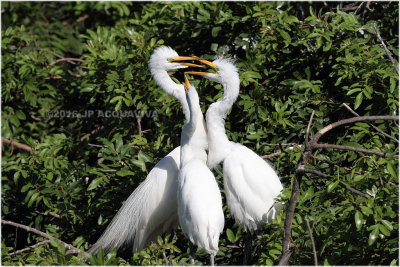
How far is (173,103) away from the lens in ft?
9.45

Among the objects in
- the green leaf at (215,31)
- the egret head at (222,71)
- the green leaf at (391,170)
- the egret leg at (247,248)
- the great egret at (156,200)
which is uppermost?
the green leaf at (215,31)

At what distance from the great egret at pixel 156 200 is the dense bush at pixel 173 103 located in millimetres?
106

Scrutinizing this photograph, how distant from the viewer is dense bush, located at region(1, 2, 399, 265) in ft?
8.39

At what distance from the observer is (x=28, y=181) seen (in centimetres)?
287

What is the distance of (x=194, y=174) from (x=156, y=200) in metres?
0.41

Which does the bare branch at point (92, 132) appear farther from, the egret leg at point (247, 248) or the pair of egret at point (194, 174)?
the egret leg at point (247, 248)

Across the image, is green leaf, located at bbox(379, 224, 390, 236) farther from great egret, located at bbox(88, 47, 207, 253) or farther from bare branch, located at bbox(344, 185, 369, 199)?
great egret, located at bbox(88, 47, 207, 253)

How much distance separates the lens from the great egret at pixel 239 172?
2.56 meters

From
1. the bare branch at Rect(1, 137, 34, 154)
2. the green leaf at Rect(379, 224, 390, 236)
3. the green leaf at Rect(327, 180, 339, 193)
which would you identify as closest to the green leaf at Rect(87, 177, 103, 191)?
the bare branch at Rect(1, 137, 34, 154)

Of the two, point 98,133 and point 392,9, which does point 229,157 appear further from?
point 392,9

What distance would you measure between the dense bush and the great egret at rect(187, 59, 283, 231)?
79 mm

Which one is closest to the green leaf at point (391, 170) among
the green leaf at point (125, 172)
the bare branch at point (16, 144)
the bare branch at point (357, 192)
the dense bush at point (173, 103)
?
the bare branch at point (357, 192)

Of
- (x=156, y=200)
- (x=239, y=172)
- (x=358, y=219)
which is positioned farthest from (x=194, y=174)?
(x=358, y=219)

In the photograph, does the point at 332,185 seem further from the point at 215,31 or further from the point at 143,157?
the point at 215,31
